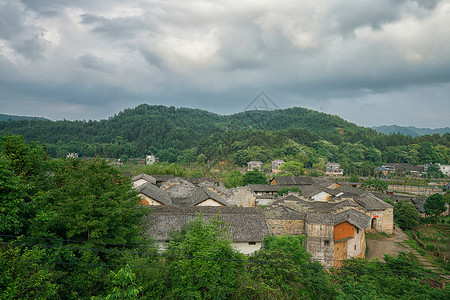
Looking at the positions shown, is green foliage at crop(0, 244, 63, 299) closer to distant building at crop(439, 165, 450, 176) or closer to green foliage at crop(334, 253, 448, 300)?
green foliage at crop(334, 253, 448, 300)

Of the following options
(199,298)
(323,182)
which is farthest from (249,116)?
(199,298)

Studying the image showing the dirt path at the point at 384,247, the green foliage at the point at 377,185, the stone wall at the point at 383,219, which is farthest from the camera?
the green foliage at the point at 377,185

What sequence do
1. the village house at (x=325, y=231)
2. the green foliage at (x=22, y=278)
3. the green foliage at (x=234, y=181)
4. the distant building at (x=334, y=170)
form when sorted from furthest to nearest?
the distant building at (x=334, y=170), the green foliage at (x=234, y=181), the village house at (x=325, y=231), the green foliage at (x=22, y=278)

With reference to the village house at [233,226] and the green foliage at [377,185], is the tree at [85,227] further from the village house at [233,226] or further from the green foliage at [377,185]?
the green foliage at [377,185]

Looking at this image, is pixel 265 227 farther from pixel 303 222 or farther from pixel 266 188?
pixel 266 188

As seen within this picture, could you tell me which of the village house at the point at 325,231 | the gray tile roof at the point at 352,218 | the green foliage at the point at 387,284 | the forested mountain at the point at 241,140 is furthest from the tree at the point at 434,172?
the green foliage at the point at 387,284

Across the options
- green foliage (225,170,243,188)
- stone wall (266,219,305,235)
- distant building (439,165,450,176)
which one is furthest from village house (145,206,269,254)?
distant building (439,165,450,176)

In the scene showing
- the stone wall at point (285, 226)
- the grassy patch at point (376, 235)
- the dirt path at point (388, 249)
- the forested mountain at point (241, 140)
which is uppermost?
the forested mountain at point (241, 140)

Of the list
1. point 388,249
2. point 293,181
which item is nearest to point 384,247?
point 388,249

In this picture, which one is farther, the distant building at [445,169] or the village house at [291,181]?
the distant building at [445,169]
